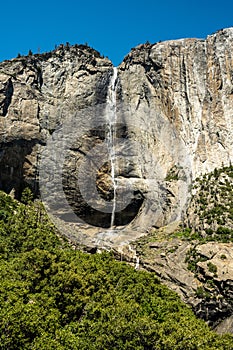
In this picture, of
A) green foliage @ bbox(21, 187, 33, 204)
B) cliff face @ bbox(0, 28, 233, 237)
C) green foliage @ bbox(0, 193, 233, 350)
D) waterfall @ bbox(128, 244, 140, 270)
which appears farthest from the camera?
cliff face @ bbox(0, 28, 233, 237)

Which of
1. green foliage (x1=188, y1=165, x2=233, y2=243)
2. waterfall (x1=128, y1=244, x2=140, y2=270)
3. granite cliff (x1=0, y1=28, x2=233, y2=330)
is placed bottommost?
waterfall (x1=128, y1=244, x2=140, y2=270)

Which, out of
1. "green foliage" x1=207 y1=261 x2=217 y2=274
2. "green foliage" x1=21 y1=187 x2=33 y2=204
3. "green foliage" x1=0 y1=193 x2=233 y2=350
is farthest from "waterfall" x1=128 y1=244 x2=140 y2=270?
"green foliage" x1=21 y1=187 x2=33 y2=204

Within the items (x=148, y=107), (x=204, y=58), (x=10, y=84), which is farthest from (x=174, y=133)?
(x=10, y=84)

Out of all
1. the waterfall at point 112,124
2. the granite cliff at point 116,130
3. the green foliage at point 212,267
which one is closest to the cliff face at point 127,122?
the granite cliff at point 116,130

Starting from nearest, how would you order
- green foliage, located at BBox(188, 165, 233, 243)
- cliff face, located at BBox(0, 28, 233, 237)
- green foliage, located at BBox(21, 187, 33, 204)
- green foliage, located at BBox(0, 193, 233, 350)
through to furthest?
green foliage, located at BBox(0, 193, 233, 350) → green foliage, located at BBox(188, 165, 233, 243) → green foliage, located at BBox(21, 187, 33, 204) → cliff face, located at BBox(0, 28, 233, 237)

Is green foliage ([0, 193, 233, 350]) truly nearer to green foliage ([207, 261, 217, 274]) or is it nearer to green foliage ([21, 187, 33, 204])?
green foliage ([207, 261, 217, 274])

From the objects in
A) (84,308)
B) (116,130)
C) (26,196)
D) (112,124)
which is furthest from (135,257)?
(112,124)

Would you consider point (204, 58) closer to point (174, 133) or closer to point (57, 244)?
point (174, 133)
